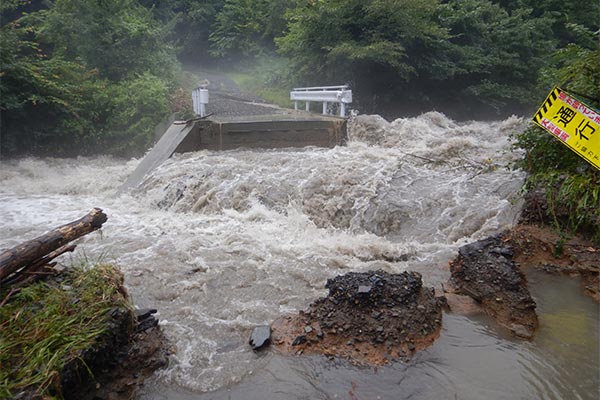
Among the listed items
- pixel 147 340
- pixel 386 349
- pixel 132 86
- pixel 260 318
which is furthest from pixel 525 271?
pixel 132 86

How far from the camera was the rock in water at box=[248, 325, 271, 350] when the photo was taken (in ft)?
12.0

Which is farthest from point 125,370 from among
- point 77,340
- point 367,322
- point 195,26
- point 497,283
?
point 195,26

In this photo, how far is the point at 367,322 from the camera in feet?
12.1

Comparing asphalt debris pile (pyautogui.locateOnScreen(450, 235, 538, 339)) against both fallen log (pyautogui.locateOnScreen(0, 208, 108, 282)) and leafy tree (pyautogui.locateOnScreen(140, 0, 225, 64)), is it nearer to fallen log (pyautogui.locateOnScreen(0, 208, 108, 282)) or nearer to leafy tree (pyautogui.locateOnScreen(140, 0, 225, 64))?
fallen log (pyautogui.locateOnScreen(0, 208, 108, 282))

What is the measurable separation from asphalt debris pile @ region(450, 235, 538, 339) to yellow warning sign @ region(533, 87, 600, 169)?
1528mm

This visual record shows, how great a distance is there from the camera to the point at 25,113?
11.6 metres

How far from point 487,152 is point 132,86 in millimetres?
11883

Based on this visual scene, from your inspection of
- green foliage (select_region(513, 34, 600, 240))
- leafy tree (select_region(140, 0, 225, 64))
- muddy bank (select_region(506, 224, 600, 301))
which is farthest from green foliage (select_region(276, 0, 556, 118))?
leafy tree (select_region(140, 0, 225, 64))

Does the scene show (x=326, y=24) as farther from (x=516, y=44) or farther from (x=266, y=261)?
(x=266, y=261)

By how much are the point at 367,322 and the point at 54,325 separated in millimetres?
2596

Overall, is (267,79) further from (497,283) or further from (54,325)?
(54,325)

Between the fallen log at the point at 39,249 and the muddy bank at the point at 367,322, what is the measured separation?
85.2 inches

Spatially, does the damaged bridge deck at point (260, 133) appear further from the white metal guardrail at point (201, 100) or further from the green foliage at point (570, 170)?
the green foliage at point (570, 170)

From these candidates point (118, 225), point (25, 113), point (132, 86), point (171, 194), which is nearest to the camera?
point (118, 225)
